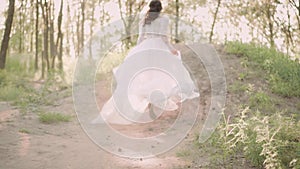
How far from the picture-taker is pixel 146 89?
7.05 metres

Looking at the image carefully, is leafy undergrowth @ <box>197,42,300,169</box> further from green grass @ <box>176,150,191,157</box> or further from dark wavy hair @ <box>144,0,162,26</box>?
dark wavy hair @ <box>144,0,162,26</box>

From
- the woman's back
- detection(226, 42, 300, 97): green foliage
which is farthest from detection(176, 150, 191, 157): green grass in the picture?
detection(226, 42, 300, 97): green foliage

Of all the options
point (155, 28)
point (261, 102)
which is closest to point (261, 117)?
point (261, 102)

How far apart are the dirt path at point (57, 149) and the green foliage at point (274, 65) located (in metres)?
2.34

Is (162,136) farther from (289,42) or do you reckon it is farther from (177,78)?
(289,42)

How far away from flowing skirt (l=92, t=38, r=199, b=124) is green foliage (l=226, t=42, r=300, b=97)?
2.52 m

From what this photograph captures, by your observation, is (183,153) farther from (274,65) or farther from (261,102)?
(274,65)

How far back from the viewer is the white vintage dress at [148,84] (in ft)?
22.9

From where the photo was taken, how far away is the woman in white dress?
22.9 feet

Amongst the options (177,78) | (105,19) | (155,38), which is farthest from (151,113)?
(105,19)

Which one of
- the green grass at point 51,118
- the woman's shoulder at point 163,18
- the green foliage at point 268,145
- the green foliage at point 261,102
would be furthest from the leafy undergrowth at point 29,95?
the green foliage at point 268,145

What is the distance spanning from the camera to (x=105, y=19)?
2539 centimetres

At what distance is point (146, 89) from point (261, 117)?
2.09 m

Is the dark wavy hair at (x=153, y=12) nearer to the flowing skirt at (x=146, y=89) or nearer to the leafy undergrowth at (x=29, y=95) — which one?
the flowing skirt at (x=146, y=89)
